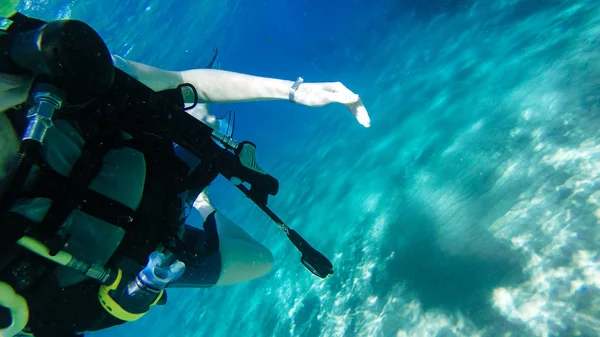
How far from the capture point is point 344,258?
22.5 ft

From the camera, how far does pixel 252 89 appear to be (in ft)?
9.10

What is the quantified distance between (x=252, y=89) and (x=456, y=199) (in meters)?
4.14

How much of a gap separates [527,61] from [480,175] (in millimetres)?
3883

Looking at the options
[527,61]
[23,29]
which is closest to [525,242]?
[23,29]

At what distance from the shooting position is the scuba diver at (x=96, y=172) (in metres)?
1.60

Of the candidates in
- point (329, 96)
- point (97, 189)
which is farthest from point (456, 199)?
point (97, 189)

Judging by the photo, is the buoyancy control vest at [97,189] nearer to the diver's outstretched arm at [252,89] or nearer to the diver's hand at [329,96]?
the diver's outstretched arm at [252,89]

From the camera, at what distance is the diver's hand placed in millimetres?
2623

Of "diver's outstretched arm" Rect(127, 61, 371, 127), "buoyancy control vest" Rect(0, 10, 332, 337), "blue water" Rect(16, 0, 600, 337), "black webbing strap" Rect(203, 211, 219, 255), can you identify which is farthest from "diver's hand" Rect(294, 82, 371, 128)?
"blue water" Rect(16, 0, 600, 337)

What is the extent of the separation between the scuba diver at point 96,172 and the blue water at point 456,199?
2222mm

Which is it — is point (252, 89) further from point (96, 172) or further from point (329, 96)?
point (96, 172)

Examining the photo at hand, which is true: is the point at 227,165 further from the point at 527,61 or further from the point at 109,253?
the point at 527,61

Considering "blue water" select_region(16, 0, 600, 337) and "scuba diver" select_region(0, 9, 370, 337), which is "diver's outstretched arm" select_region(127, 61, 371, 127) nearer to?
"scuba diver" select_region(0, 9, 370, 337)

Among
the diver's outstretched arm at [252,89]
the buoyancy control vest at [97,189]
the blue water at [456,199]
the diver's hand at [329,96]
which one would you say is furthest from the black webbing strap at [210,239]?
the blue water at [456,199]
